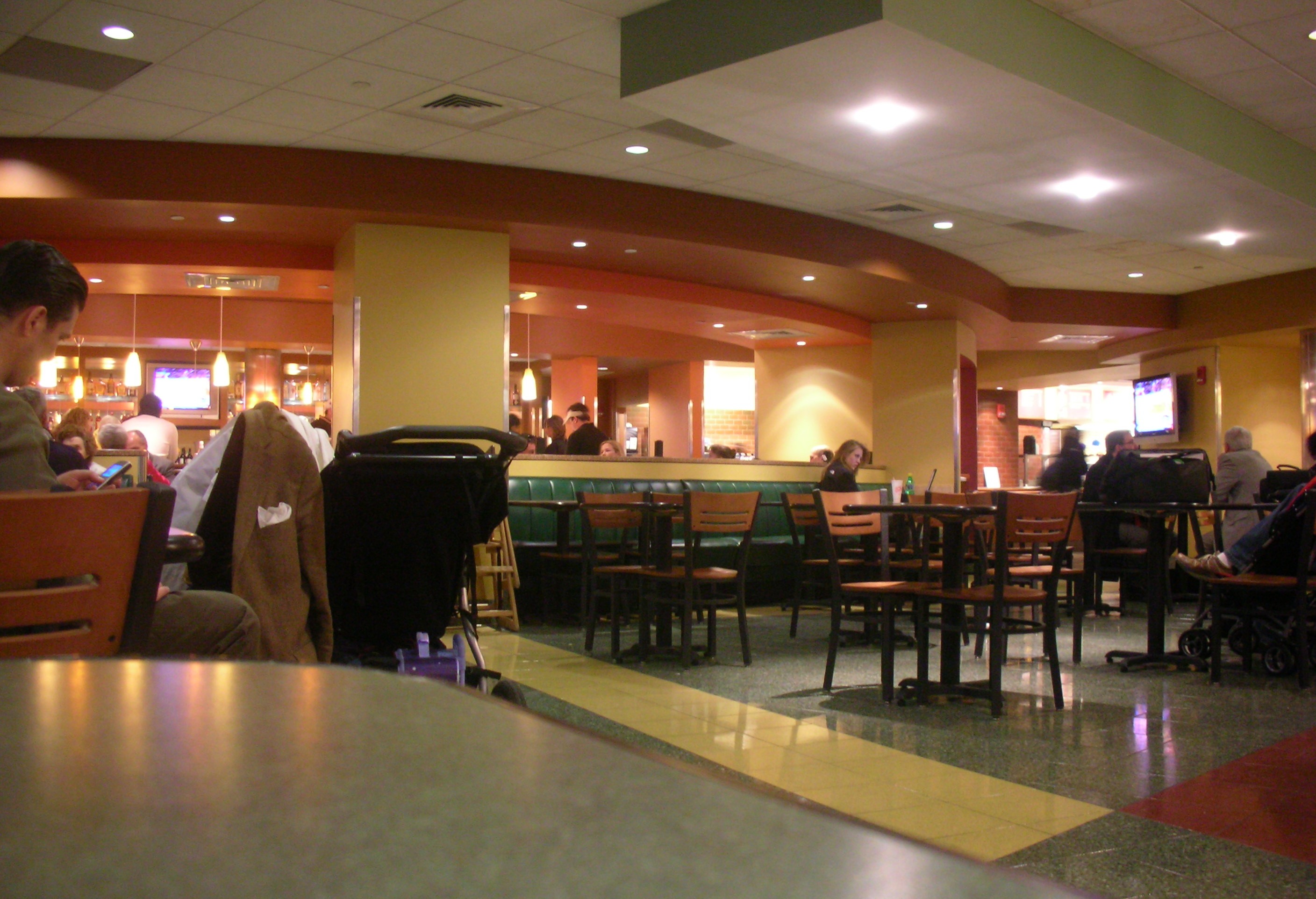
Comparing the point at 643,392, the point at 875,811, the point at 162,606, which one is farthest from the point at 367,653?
the point at 643,392

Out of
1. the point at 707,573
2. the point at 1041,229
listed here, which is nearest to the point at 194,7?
the point at 707,573

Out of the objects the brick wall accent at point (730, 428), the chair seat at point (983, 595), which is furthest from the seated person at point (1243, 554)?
the brick wall accent at point (730, 428)

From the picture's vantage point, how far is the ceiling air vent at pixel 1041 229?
29.1ft

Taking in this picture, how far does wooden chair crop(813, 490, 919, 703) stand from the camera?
14.9ft

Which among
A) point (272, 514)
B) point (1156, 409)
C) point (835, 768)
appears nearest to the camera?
point (272, 514)

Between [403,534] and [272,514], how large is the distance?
1.29 feet

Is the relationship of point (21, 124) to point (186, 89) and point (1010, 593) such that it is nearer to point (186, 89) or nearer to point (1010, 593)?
point (186, 89)

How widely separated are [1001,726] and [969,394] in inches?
458

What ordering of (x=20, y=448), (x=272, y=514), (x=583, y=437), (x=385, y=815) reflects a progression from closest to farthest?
(x=385, y=815) → (x=20, y=448) → (x=272, y=514) → (x=583, y=437)

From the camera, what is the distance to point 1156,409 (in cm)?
1323

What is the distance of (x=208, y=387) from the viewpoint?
13.0 meters

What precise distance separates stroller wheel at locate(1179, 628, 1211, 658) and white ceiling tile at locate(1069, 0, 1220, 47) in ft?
9.85

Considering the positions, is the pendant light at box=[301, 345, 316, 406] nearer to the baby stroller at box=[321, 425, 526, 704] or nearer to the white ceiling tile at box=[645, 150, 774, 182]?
the white ceiling tile at box=[645, 150, 774, 182]

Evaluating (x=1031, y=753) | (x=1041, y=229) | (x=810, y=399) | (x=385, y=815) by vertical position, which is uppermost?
(x=1041, y=229)
